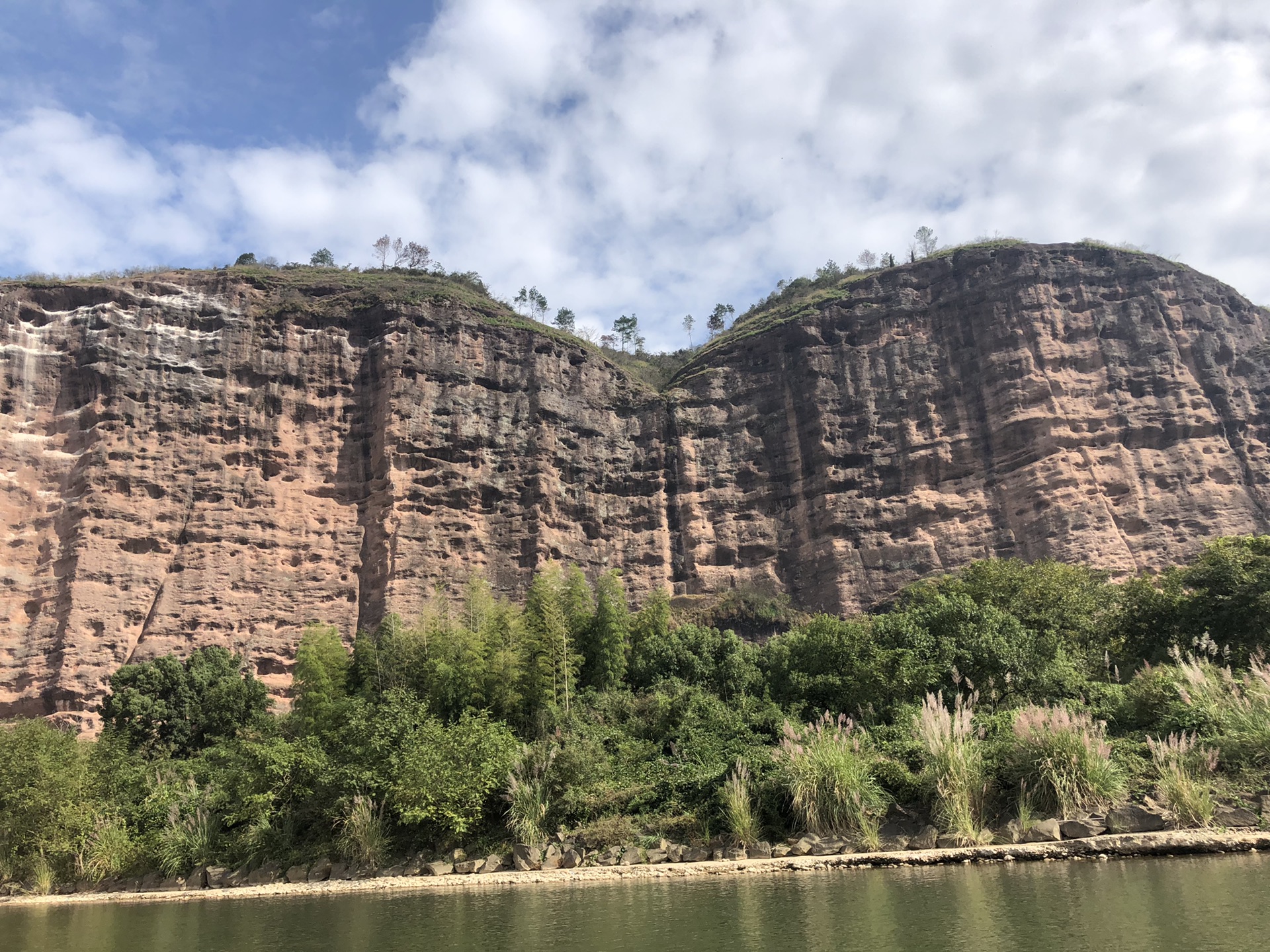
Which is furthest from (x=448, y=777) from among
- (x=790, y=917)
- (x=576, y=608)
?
(x=576, y=608)

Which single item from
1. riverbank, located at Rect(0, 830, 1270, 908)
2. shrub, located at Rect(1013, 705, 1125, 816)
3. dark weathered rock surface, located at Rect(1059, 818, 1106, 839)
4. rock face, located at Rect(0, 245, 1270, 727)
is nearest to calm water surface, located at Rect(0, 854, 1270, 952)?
riverbank, located at Rect(0, 830, 1270, 908)

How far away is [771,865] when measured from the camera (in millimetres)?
16703

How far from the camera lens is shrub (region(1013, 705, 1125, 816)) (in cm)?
1596

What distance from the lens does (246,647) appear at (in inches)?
2028

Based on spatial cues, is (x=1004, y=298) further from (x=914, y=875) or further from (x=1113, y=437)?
(x=914, y=875)

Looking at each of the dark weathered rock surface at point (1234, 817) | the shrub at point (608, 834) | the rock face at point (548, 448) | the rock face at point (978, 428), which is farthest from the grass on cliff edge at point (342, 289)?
the dark weathered rock surface at point (1234, 817)

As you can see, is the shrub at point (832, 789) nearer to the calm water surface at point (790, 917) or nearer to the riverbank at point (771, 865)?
the riverbank at point (771, 865)

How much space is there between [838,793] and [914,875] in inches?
149

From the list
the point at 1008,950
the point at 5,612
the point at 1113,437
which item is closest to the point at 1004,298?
the point at 1113,437

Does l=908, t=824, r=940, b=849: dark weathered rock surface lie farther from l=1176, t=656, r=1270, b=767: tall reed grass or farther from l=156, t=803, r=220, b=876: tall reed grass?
l=156, t=803, r=220, b=876: tall reed grass

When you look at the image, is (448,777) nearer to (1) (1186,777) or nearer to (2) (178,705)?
(1) (1186,777)

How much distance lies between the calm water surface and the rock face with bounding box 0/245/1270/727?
3934cm

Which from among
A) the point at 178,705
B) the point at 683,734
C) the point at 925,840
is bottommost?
the point at 925,840

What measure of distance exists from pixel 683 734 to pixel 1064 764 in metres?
11.8
